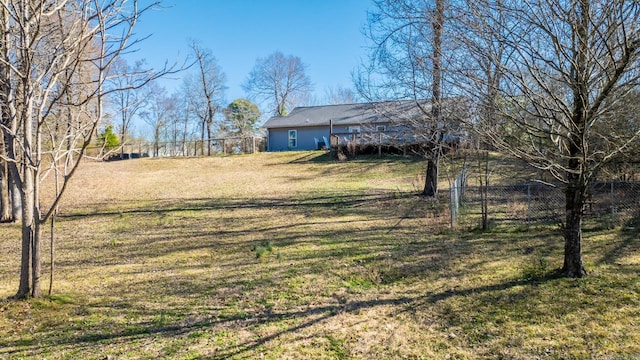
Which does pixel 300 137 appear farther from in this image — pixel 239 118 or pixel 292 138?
pixel 239 118

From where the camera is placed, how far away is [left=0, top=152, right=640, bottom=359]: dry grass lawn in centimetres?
342

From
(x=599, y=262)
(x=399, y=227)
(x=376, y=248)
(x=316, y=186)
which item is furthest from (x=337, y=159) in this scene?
(x=599, y=262)

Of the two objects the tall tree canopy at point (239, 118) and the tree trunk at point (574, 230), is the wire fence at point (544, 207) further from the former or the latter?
the tall tree canopy at point (239, 118)

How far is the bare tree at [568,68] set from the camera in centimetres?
343

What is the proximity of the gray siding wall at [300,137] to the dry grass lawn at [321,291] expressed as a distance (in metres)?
16.0

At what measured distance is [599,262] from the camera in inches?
209

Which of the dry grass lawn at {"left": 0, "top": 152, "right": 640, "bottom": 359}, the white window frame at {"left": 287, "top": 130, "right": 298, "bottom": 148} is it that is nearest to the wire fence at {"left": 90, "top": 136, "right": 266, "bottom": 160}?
the white window frame at {"left": 287, "top": 130, "right": 298, "bottom": 148}

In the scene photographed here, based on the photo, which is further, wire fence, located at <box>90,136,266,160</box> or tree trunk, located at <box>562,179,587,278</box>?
wire fence, located at <box>90,136,266,160</box>

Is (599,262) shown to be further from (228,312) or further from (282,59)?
(282,59)

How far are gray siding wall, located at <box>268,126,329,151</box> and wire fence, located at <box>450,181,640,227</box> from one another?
15.1 meters

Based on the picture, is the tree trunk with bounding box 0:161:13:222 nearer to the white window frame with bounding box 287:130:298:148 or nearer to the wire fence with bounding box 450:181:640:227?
the wire fence with bounding box 450:181:640:227

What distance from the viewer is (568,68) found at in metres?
4.05

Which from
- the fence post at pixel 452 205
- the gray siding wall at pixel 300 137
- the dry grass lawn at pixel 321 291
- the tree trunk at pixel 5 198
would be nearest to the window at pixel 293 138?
the gray siding wall at pixel 300 137

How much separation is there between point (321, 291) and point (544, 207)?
23.6 ft
